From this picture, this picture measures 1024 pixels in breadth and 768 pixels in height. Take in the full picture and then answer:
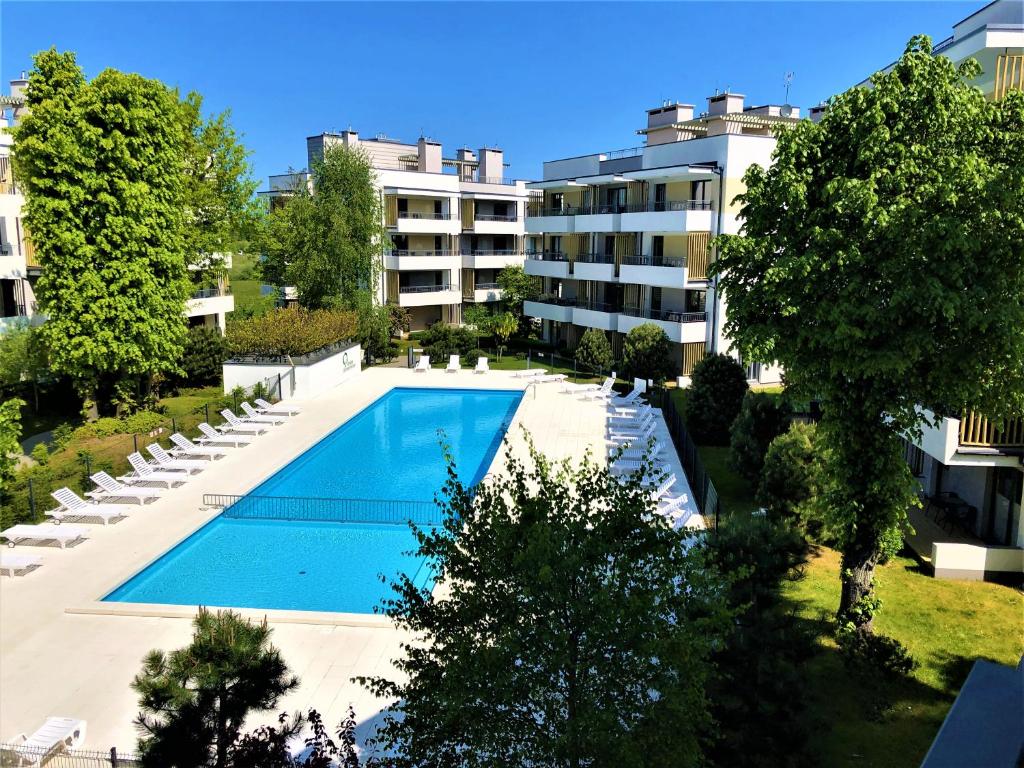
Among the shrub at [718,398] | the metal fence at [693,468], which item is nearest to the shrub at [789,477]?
the metal fence at [693,468]

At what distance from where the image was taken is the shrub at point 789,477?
16156 millimetres

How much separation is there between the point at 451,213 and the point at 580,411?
80.7 ft

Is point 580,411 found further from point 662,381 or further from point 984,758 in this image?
point 984,758

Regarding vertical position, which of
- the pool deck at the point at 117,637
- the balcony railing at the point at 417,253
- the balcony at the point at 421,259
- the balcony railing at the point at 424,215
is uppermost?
the balcony railing at the point at 424,215

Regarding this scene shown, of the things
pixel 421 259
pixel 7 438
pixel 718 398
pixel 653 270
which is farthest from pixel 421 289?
pixel 7 438

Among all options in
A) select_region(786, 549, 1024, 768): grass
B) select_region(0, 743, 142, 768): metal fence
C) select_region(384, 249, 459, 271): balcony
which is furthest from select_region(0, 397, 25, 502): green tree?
select_region(384, 249, 459, 271): balcony

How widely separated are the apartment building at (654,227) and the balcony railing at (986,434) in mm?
14864

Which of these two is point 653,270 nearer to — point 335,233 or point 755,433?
point 335,233

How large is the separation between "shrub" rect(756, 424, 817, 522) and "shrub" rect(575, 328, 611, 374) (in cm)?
1885

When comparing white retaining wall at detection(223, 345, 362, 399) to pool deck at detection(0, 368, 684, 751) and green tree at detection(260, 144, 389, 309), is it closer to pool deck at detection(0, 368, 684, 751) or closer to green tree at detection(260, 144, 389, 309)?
green tree at detection(260, 144, 389, 309)

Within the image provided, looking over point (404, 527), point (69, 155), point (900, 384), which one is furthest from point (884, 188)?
point (69, 155)

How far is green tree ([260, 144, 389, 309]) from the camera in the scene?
37.0m

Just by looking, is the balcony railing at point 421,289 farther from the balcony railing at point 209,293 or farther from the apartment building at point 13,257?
the apartment building at point 13,257

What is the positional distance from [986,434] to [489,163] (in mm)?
49724
